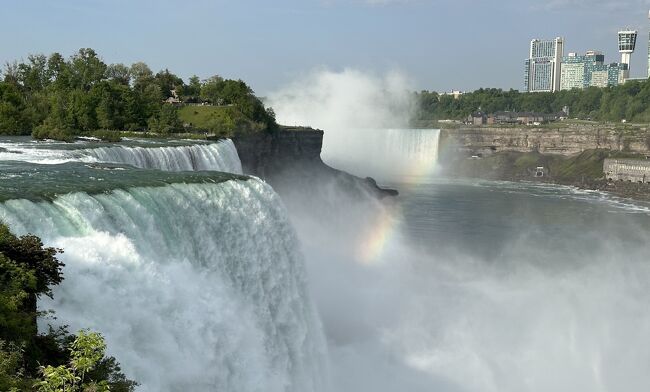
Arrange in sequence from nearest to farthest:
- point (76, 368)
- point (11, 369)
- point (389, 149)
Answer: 1. point (76, 368)
2. point (11, 369)
3. point (389, 149)

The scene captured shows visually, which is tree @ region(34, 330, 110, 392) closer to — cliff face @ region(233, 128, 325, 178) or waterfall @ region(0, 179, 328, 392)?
waterfall @ region(0, 179, 328, 392)

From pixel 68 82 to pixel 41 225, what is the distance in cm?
4446

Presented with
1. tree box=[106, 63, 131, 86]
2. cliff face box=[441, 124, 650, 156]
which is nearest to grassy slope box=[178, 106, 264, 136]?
tree box=[106, 63, 131, 86]

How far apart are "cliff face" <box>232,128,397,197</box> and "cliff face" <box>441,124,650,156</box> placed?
4216cm

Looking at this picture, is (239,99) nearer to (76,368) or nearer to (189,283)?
(189,283)

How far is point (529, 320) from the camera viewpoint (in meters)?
23.8

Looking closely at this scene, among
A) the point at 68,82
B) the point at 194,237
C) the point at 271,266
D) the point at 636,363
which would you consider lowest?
the point at 636,363

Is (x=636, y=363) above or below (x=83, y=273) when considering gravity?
below

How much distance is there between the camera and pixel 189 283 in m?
11.9

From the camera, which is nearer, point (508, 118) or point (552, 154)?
point (552, 154)

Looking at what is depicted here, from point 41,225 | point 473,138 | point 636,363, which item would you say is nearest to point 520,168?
point 473,138

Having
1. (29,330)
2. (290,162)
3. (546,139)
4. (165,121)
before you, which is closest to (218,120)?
(165,121)

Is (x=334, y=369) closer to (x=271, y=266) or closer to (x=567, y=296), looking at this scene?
(x=271, y=266)

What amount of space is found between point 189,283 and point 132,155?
12017mm
